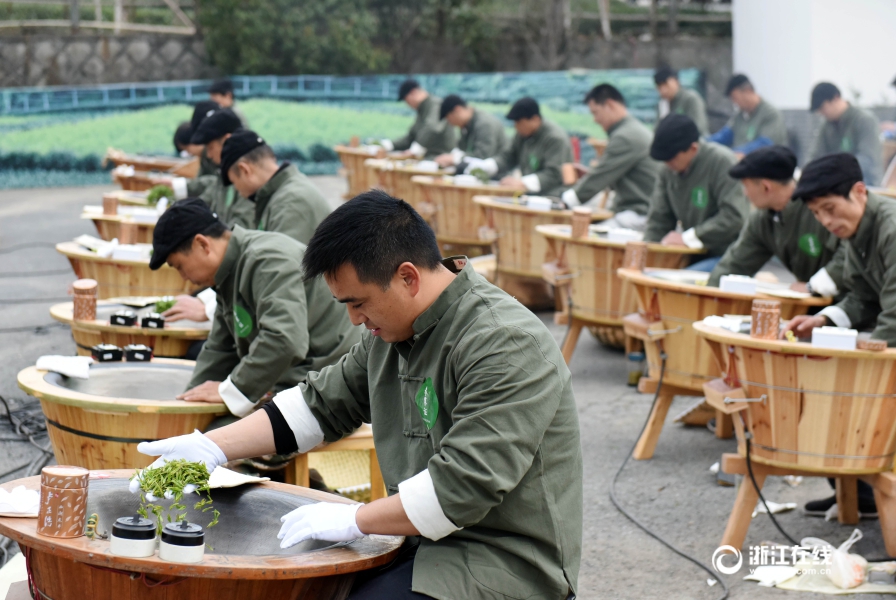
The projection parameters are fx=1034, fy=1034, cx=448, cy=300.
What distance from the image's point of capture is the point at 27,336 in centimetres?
833

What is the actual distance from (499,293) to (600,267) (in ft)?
13.8

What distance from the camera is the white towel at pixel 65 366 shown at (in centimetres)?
432

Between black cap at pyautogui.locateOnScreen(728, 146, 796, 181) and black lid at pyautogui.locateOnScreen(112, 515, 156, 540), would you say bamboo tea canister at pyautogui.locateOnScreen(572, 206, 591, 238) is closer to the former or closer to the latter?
black cap at pyautogui.locateOnScreen(728, 146, 796, 181)

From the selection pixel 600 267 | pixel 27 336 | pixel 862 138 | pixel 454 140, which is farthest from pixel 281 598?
pixel 454 140

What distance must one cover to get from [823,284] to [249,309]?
2.90 m

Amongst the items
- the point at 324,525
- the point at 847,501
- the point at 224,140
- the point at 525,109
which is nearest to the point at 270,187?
the point at 224,140

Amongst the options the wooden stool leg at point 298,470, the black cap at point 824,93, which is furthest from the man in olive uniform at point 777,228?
the black cap at point 824,93

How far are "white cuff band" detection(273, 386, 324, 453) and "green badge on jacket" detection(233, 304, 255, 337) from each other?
1.21m

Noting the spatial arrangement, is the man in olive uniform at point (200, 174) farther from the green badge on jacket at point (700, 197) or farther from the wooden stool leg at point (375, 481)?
the wooden stool leg at point (375, 481)

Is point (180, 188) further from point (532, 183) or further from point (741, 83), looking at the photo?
point (741, 83)

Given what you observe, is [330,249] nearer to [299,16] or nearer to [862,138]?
[862,138]

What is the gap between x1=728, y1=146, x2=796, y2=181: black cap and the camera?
5.62 metres

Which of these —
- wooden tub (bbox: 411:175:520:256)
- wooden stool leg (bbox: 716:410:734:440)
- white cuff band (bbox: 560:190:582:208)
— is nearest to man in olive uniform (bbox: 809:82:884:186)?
white cuff band (bbox: 560:190:582:208)

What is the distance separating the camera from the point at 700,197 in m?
7.43
